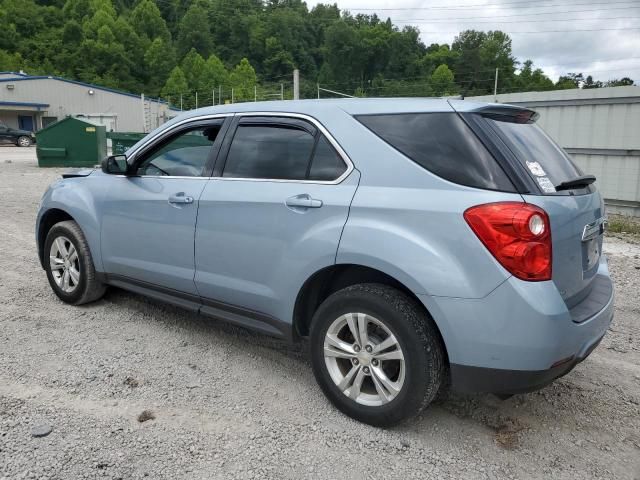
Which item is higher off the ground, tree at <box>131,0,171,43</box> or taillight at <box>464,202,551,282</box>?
tree at <box>131,0,171,43</box>

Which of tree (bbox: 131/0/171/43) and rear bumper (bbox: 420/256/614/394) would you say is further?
tree (bbox: 131/0/171/43)

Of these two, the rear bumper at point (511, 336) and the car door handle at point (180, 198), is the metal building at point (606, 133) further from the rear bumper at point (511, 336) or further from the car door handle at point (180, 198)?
the car door handle at point (180, 198)

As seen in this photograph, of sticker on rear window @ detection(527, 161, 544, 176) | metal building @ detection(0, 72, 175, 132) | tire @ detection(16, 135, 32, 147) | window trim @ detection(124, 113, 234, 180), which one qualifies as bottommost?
sticker on rear window @ detection(527, 161, 544, 176)

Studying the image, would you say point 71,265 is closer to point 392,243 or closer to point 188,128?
point 188,128

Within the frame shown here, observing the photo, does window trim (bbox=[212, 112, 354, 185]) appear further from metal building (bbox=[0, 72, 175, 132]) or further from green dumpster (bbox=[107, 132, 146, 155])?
metal building (bbox=[0, 72, 175, 132])

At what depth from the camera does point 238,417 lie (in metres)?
3.00

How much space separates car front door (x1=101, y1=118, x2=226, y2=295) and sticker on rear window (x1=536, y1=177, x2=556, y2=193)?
81.5 inches

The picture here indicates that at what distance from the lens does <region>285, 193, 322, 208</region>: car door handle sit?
9.66 ft

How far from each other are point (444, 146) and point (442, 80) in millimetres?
84396

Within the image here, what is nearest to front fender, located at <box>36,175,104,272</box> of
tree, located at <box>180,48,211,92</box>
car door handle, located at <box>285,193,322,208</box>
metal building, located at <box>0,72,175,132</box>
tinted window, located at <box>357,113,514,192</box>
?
car door handle, located at <box>285,193,322,208</box>

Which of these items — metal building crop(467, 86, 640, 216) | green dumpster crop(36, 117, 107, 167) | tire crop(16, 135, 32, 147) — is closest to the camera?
metal building crop(467, 86, 640, 216)

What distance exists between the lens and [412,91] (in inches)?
2753

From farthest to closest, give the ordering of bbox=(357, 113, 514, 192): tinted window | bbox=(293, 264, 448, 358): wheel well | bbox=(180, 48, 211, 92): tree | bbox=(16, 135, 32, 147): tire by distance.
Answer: bbox=(180, 48, 211, 92): tree, bbox=(16, 135, 32, 147): tire, bbox=(293, 264, 448, 358): wheel well, bbox=(357, 113, 514, 192): tinted window

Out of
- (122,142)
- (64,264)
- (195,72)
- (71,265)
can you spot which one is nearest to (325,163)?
(71,265)
